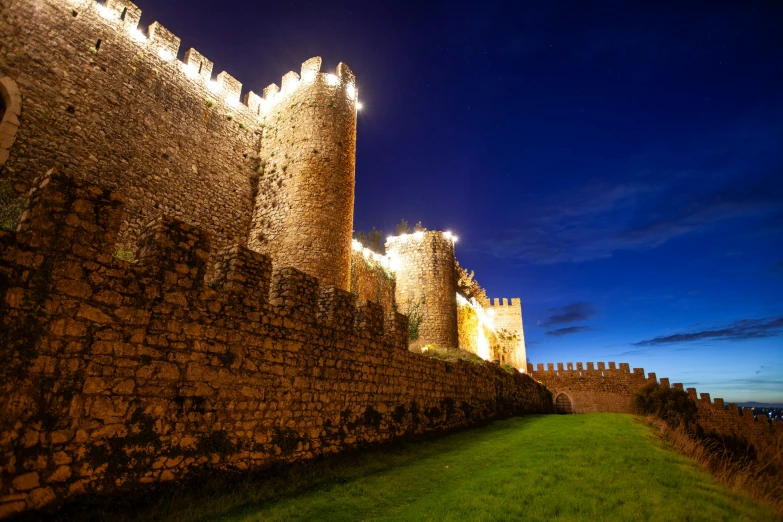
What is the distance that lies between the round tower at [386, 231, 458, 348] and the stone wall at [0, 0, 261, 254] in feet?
34.1

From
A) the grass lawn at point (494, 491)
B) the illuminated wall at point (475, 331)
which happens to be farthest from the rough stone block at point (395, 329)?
the illuminated wall at point (475, 331)

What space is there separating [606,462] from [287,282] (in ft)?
21.8

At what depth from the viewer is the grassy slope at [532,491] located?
4.85 metres

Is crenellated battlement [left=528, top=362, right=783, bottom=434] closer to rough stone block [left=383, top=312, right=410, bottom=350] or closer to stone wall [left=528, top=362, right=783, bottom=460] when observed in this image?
stone wall [left=528, top=362, right=783, bottom=460]

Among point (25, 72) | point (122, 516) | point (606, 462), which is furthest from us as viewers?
point (25, 72)

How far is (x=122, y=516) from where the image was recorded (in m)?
4.21

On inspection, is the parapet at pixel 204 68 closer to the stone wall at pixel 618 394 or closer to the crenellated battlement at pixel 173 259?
the crenellated battlement at pixel 173 259

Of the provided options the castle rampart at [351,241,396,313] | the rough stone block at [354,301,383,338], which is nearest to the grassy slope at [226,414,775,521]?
the rough stone block at [354,301,383,338]

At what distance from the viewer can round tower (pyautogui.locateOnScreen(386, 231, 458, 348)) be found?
22.7 meters

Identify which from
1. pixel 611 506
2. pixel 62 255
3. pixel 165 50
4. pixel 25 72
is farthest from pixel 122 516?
pixel 165 50

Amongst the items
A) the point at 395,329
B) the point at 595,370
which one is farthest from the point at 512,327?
the point at 395,329

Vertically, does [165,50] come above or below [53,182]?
above

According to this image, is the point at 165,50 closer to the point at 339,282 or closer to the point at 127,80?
the point at 127,80

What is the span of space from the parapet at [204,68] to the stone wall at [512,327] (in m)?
32.5
